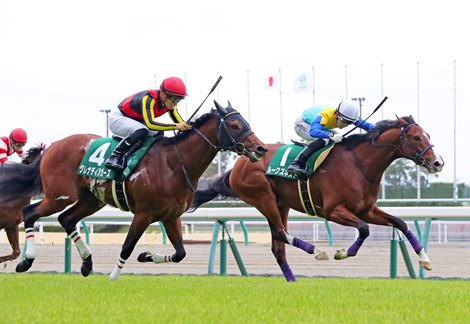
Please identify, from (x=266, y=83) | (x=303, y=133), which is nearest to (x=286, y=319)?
(x=303, y=133)

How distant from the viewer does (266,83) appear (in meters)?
29.5

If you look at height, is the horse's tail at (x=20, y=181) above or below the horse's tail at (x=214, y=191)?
above

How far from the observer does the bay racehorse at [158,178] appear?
7.56 meters

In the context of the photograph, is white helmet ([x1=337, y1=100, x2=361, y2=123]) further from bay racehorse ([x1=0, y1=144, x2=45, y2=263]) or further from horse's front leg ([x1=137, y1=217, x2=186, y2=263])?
bay racehorse ([x1=0, y1=144, x2=45, y2=263])

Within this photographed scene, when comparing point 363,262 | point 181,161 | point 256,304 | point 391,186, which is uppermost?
point 181,161

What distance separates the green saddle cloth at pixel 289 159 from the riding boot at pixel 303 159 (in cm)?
4

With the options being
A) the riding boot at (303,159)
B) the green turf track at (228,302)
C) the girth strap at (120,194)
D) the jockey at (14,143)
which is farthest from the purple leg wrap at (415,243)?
the jockey at (14,143)

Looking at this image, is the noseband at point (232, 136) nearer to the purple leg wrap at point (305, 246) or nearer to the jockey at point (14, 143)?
the purple leg wrap at point (305, 246)

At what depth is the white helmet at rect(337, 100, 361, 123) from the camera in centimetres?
884

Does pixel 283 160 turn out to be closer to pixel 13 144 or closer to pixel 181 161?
pixel 181 161

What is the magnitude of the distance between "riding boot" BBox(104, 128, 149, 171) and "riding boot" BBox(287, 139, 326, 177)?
1615 mm

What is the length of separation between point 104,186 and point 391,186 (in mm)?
33760

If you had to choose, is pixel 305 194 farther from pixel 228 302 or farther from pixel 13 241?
pixel 228 302

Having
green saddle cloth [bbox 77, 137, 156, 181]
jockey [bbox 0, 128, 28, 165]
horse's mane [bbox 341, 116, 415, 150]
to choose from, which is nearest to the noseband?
green saddle cloth [bbox 77, 137, 156, 181]
